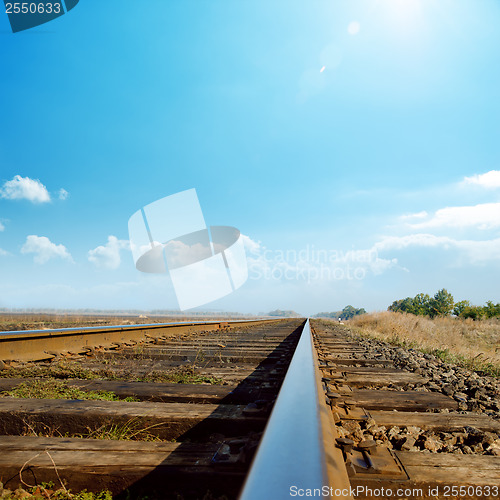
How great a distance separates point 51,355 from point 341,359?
3.13m

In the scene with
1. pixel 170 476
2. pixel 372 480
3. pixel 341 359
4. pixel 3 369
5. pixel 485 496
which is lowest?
pixel 341 359

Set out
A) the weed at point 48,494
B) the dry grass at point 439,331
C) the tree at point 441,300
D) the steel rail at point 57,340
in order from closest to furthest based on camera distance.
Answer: the weed at point 48,494 < the steel rail at point 57,340 < the dry grass at point 439,331 < the tree at point 441,300

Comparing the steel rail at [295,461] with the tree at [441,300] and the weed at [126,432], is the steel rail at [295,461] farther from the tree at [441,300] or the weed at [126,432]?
the tree at [441,300]

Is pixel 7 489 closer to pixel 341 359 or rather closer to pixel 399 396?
pixel 399 396

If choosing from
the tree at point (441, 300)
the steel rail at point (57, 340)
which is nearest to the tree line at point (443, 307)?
the tree at point (441, 300)

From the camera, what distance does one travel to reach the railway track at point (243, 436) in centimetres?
86

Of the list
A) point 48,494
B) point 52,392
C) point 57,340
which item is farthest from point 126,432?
point 57,340

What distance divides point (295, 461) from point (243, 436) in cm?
78

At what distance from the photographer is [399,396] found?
210cm

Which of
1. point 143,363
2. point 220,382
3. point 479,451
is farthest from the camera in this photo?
point 143,363

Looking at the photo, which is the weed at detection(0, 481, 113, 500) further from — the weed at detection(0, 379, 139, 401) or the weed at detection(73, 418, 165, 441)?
the weed at detection(0, 379, 139, 401)

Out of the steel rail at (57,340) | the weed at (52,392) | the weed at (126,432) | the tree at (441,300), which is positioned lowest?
the tree at (441,300)

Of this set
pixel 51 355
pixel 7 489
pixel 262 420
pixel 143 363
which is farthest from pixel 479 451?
pixel 51 355

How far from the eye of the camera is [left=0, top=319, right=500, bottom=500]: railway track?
858mm
